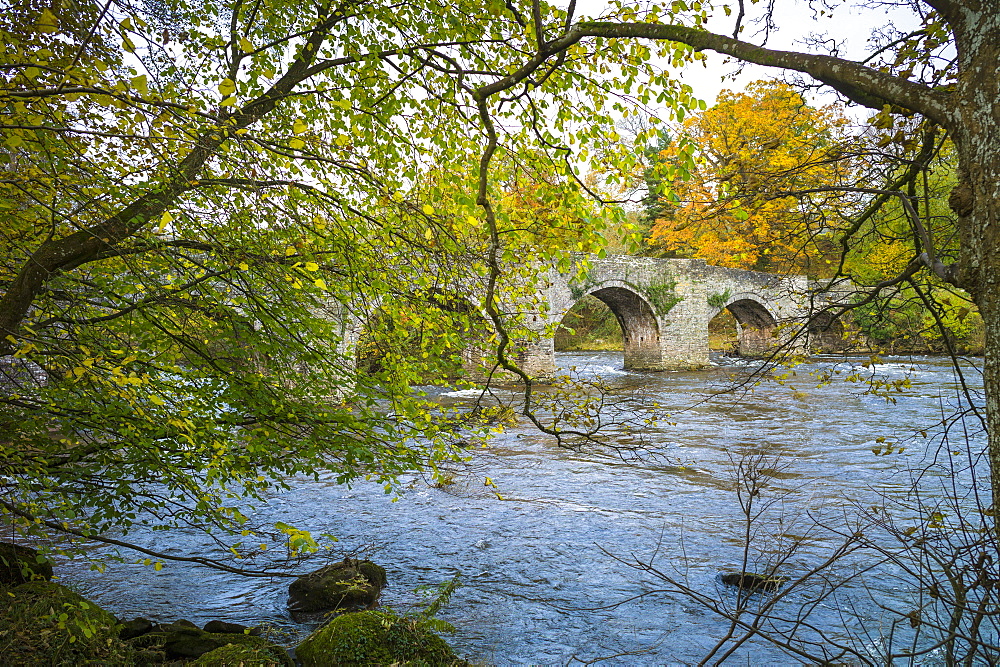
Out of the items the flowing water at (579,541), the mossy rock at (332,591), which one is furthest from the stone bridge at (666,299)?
the mossy rock at (332,591)

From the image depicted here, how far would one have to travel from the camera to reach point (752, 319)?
1146 inches

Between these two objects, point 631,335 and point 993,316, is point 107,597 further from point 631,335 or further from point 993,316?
point 631,335

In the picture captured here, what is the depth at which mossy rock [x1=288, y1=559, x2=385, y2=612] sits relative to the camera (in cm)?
496

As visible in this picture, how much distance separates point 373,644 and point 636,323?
20.5 meters

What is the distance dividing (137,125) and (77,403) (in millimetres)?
1532

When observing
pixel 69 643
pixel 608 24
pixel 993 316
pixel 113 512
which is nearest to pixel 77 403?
pixel 113 512

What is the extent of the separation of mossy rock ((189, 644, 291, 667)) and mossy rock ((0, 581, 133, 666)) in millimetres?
418

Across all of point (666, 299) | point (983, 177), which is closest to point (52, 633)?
point (983, 177)

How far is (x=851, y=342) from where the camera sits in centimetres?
439

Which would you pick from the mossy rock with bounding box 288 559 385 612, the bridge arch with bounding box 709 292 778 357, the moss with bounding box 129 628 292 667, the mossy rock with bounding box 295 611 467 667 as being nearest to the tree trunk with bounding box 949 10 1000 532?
the mossy rock with bounding box 295 611 467 667

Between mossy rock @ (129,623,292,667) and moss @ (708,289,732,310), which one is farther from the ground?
moss @ (708,289,732,310)

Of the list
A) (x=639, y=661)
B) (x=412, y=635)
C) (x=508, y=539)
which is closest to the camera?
(x=412, y=635)

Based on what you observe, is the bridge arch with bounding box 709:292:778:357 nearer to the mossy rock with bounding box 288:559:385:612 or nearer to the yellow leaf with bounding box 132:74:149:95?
the mossy rock with bounding box 288:559:385:612

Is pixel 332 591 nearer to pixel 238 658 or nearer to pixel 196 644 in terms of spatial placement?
pixel 196 644
